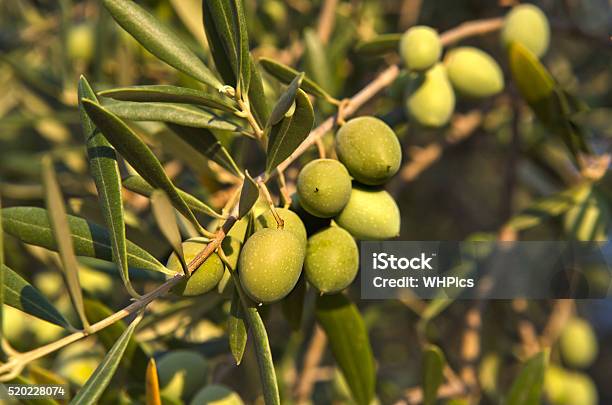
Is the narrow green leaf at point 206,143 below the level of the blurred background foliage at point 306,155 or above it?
above

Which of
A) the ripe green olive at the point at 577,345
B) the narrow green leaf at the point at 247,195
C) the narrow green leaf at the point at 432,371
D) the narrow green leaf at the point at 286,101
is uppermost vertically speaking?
the narrow green leaf at the point at 286,101

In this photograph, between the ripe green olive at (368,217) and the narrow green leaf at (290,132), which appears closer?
the narrow green leaf at (290,132)

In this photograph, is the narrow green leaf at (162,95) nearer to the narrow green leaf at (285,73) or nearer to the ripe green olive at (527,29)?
the narrow green leaf at (285,73)

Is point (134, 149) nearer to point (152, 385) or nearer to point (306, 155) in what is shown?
point (152, 385)

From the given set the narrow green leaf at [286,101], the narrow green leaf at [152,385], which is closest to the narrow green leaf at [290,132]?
the narrow green leaf at [286,101]

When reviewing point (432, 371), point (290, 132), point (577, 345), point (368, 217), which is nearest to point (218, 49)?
point (290, 132)

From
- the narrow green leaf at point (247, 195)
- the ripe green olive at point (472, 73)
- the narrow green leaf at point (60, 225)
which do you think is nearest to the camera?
the narrow green leaf at point (60, 225)

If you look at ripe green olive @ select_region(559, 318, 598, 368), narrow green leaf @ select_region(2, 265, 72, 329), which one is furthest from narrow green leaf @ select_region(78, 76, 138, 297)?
ripe green olive @ select_region(559, 318, 598, 368)
